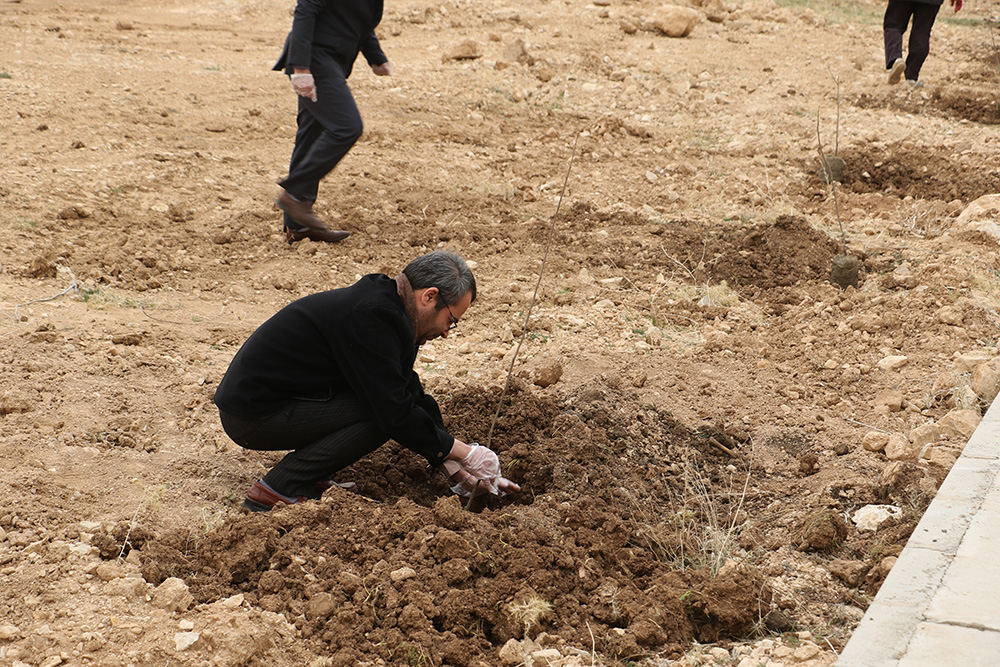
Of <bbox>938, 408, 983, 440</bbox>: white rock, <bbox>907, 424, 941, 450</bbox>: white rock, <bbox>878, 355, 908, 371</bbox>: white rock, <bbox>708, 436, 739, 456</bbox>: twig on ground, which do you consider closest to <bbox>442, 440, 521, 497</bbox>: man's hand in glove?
<bbox>708, 436, 739, 456</bbox>: twig on ground

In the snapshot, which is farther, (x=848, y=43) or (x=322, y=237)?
(x=848, y=43)

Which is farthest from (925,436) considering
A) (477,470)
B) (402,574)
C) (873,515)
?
(402,574)

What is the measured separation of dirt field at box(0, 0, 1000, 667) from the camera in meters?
2.90

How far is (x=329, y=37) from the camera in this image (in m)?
5.85

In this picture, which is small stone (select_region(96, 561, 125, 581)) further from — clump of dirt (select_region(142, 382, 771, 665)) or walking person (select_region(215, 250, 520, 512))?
walking person (select_region(215, 250, 520, 512))

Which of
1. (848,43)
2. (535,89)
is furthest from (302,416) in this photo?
(848,43)

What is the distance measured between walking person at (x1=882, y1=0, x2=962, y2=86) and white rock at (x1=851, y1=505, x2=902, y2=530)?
880cm

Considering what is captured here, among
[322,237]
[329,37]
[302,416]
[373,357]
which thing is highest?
[329,37]

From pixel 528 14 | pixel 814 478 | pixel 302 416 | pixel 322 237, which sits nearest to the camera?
pixel 302 416

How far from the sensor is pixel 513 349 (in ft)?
16.2

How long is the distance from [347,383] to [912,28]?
9.65m

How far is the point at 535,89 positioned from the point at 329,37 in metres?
4.54

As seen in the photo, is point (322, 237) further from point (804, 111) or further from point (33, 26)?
point (33, 26)

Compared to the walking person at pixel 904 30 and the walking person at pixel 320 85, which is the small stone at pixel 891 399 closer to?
the walking person at pixel 320 85
